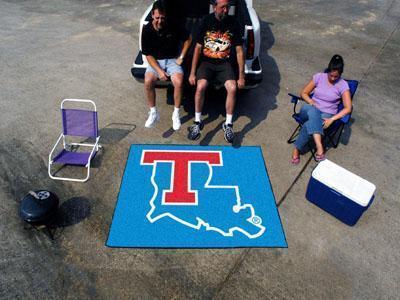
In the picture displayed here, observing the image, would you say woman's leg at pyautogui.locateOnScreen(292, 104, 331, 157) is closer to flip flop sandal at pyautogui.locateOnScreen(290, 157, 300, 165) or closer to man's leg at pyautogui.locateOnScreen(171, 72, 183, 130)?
flip flop sandal at pyautogui.locateOnScreen(290, 157, 300, 165)

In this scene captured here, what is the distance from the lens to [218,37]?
4.68m

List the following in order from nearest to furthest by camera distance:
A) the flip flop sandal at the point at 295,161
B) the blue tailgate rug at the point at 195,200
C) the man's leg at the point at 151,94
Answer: the blue tailgate rug at the point at 195,200 → the flip flop sandal at the point at 295,161 → the man's leg at the point at 151,94

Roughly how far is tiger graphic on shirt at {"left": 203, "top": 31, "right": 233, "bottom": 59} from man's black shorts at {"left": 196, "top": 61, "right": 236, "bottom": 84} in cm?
13

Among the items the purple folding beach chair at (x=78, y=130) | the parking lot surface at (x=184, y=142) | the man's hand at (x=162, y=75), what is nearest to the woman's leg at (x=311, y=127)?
the parking lot surface at (x=184, y=142)

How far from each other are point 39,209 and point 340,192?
3.31m

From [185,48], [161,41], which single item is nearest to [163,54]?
[161,41]

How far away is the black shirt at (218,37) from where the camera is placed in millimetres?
4605

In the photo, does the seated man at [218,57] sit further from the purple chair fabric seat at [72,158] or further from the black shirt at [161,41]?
the purple chair fabric seat at [72,158]

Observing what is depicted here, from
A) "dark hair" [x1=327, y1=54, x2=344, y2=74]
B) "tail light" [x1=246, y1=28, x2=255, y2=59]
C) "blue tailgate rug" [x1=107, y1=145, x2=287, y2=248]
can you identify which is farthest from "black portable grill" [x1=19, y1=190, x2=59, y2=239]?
"dark hair" [x1=327, y1=54, x2=344, y2=74]

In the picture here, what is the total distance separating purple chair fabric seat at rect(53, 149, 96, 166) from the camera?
4.21 m

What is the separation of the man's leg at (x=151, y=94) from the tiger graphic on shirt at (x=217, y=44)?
0.89 metres

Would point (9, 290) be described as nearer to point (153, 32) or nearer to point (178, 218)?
point (178, 218)

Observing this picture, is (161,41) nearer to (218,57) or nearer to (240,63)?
(218,57)

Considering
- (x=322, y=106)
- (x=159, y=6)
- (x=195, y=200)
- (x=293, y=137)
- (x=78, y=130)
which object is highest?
(x=159, y=6)
